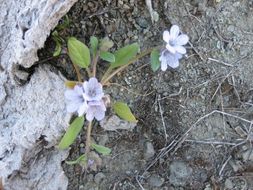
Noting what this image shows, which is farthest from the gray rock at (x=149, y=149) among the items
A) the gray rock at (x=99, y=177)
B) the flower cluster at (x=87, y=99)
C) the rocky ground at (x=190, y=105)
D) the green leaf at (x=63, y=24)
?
the green leaf at (x=63, y=24)

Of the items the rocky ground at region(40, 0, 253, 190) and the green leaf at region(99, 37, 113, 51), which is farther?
the rocky ground at region(40, 0, 253, 190)

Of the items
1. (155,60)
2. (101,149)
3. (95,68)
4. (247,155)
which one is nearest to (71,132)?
(101,149)

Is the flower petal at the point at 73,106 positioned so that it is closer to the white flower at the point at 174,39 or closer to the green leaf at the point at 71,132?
the green leaf at the point at 71,132

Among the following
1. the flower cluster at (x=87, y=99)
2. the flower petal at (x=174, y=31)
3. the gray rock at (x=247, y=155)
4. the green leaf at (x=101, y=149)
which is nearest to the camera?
the flower cluster at (x=87, y=99)

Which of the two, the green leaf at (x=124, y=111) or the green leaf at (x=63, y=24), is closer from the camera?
the green leaf at (x=124, y=111)

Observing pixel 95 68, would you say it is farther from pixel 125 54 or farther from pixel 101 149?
pixel 101 149

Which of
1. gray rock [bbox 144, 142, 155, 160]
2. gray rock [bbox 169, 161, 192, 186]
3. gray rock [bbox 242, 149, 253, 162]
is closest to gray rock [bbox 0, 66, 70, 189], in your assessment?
gray rock [bbox 144, 142, 155, 160]

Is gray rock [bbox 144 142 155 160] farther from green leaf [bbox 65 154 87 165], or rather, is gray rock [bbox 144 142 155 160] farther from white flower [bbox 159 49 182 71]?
white flower [bbox 159 49 182 71]
